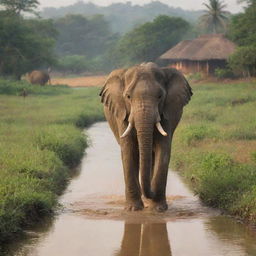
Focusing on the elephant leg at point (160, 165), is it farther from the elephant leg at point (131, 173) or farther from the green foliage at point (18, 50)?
the green foliage at point (18, 50)

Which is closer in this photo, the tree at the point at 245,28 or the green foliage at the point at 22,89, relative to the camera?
the green foliage at the point at 22,89

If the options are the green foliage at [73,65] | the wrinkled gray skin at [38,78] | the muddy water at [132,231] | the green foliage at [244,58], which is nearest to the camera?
the muddy water at [132,231]

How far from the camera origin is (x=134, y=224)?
29.3 feet

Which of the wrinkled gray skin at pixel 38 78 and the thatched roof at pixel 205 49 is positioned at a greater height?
the thatched roof at pixel 205 49

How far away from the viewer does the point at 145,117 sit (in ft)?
28.8

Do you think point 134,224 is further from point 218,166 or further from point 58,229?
point 218,166

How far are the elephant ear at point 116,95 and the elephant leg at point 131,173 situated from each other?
1.28 ft

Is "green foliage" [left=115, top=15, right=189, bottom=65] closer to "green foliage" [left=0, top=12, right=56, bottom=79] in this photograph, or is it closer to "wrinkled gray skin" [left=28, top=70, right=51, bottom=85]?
"green foliage" [left=0, top=12, right=56, bottom=79]

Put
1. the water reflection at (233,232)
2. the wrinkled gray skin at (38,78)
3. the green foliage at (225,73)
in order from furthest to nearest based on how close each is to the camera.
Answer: the wrinkled gray skin at (38,78)
the green foliage at (225,73)
the water reflection at (233,232)

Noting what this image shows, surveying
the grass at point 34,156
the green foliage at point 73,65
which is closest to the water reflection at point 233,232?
the grass at point 34,156

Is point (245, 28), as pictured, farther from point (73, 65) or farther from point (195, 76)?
point (73, 65)

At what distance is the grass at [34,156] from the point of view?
8.59 metres

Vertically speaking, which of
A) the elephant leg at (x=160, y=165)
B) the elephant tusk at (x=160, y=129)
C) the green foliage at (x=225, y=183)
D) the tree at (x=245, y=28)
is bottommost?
the green foliage at (x=225, y=183)

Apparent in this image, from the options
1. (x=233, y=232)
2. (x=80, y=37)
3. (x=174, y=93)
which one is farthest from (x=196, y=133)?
(x=80, y=37)
